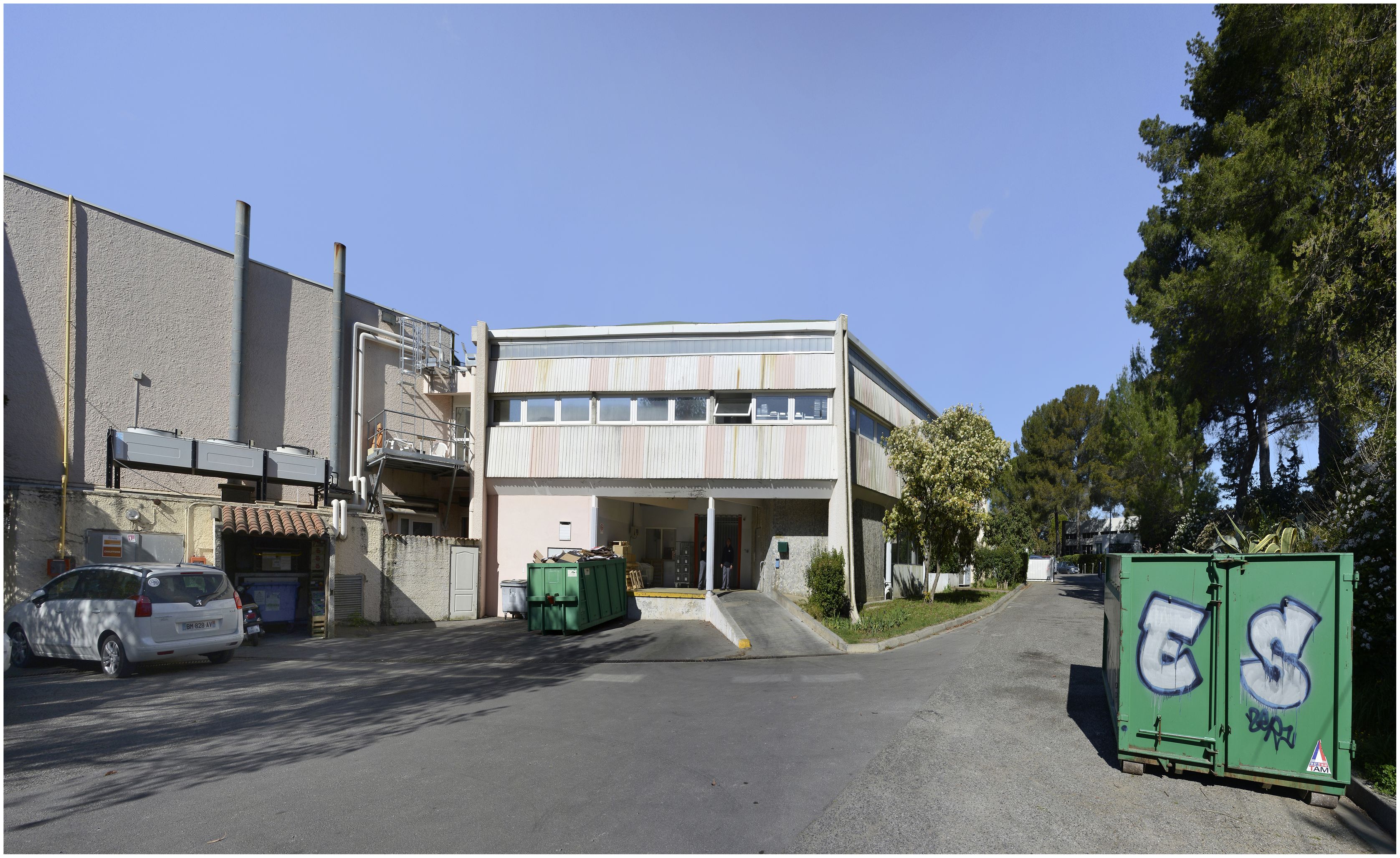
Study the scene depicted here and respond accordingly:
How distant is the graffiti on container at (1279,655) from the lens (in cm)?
614

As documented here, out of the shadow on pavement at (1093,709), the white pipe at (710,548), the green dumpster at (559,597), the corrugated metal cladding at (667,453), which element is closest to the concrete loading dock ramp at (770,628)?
the white pipe at (710,548)

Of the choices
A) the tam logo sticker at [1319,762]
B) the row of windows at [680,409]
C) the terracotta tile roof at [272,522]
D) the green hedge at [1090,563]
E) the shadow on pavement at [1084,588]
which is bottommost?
the green hedge at [1090,563]

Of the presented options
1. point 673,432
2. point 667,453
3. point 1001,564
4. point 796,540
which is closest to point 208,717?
point 667,453

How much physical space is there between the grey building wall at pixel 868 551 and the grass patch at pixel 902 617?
0.58 meters

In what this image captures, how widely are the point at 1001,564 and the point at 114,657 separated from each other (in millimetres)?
33218

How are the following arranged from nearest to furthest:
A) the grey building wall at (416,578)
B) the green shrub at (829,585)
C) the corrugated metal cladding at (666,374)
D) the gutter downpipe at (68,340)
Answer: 1. the gutter downpipe at (68,340)
2. the grey building wall at (416,578)
3. the green shrub at (829,585)
4. the corrugated metal cladding at (666,374)

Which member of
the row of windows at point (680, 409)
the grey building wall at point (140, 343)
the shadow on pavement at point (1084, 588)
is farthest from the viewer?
the shadow on pavement at point (1084, 588)

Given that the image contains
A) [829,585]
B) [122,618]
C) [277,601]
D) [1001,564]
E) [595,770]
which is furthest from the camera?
[1001,564]

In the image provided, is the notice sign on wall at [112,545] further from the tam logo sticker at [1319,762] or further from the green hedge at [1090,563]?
the green hedge at [1090,563]

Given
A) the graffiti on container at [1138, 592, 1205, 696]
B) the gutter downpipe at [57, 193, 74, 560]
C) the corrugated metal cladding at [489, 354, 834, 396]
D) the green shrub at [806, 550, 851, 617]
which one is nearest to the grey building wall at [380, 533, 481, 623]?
the corrugated metal cladding at [489, 354, 834, 396]

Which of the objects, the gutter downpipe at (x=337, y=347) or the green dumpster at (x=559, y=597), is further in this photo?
the gutter downpipe at (x=337, y=347)

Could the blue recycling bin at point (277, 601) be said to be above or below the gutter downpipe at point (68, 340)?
below

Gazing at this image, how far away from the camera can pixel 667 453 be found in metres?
21.2

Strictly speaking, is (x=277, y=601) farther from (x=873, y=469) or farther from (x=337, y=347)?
(x=873, y=469)
